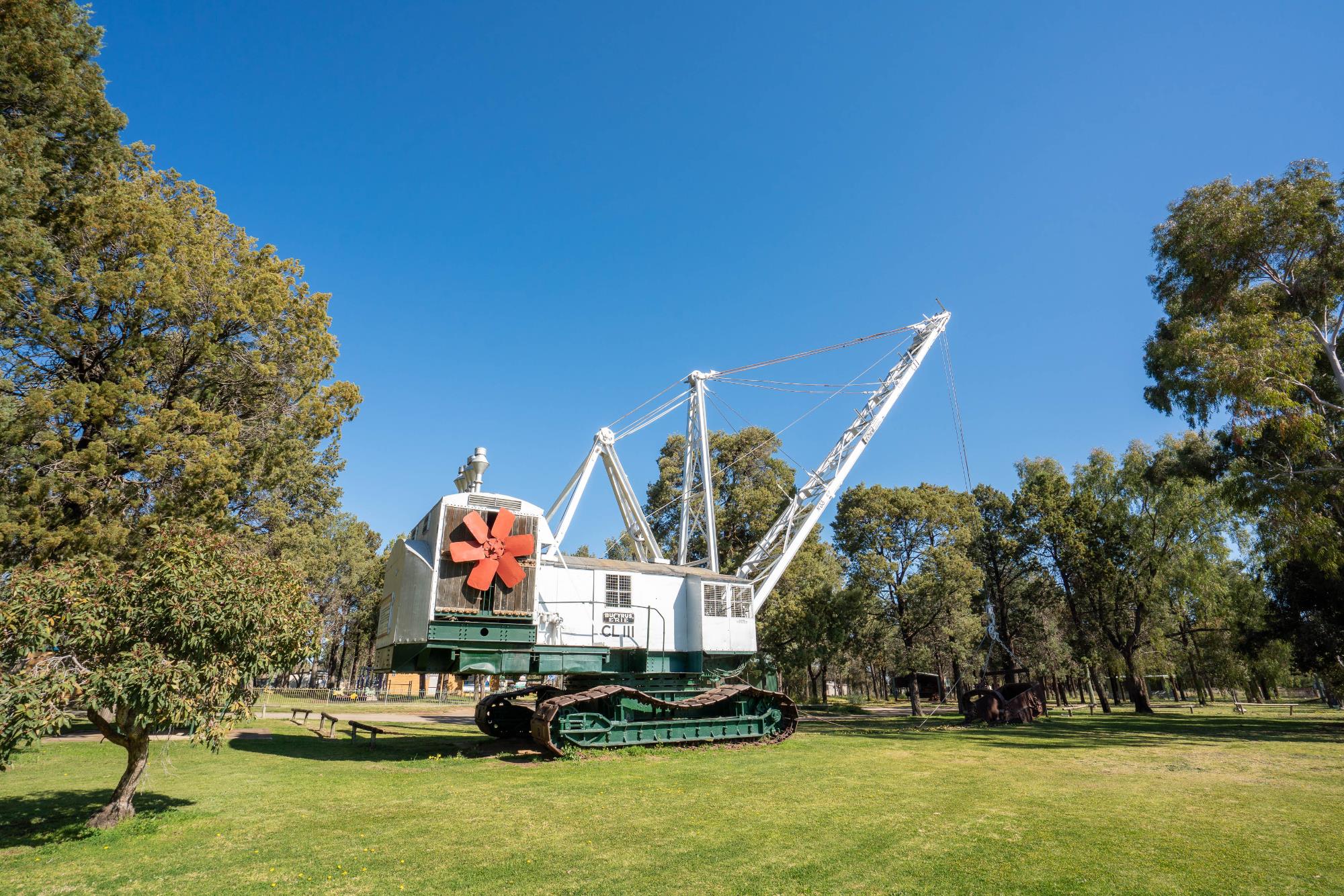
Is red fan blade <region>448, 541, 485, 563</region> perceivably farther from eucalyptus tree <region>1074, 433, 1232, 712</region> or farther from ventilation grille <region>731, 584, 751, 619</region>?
eucalyptus tree <region>1074, 433, 1232, 712</region>

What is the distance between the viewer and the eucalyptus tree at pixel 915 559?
3428cm

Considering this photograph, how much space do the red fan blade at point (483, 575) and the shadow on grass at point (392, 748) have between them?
14.1 feet

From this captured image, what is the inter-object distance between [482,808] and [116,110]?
65.0 ft

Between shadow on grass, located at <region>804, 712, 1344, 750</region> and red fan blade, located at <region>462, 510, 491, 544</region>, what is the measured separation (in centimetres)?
1372

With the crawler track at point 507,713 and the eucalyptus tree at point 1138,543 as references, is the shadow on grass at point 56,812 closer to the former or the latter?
the crawler track at point 507,713

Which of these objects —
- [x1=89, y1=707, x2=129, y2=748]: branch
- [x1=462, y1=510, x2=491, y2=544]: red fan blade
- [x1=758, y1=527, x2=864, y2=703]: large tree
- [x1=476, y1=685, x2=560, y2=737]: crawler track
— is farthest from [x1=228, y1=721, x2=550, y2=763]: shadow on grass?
[x1=758, y1=527, x2=864, y2=703]: large tree

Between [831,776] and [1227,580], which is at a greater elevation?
[1227,580]

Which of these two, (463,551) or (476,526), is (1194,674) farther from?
(463,551)

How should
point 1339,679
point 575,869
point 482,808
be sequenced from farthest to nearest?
point 1339,679
point 482,808
point 575,869

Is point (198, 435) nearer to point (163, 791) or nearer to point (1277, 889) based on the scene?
point (163, 791)

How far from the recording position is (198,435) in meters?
16.8

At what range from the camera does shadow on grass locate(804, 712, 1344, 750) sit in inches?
785

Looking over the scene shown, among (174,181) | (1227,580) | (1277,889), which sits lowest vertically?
(1277,889)

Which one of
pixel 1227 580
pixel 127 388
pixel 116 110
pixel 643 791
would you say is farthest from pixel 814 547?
pixel 116 110
